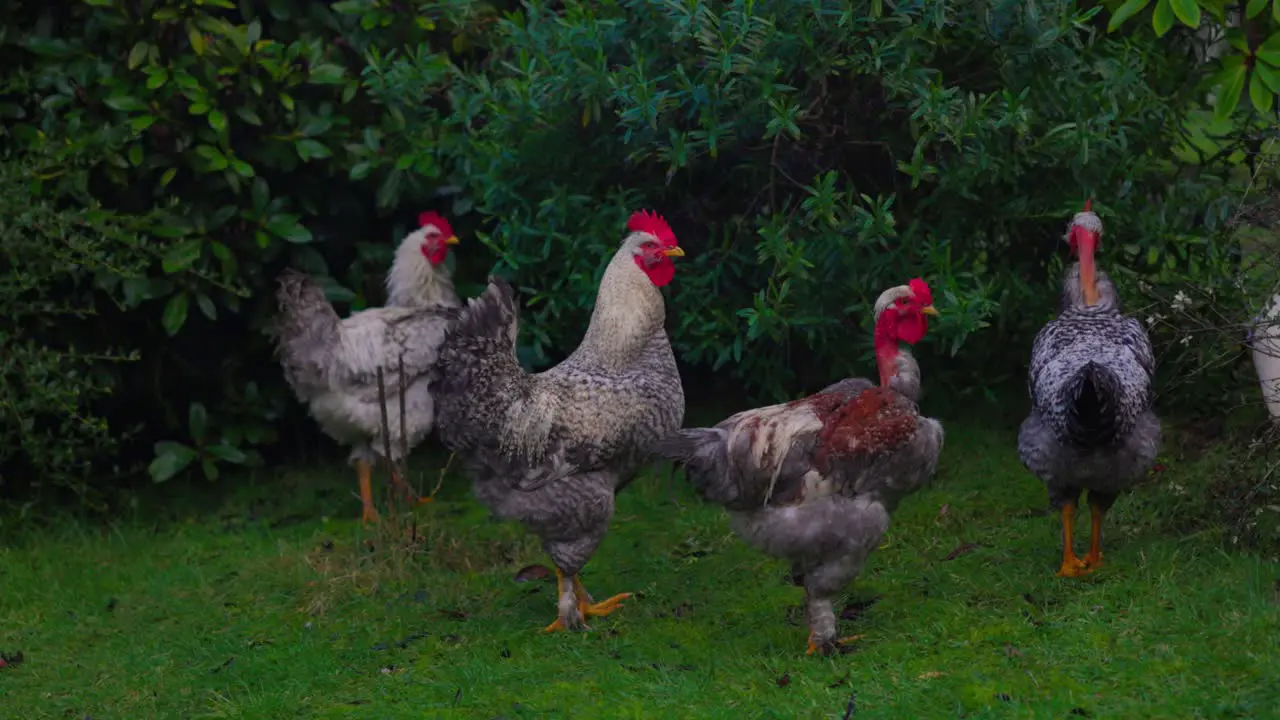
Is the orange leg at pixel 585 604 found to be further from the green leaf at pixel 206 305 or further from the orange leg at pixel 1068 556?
the green leaf at pixel 206 305

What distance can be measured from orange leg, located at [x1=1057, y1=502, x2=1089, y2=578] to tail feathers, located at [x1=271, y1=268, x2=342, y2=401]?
163 inches

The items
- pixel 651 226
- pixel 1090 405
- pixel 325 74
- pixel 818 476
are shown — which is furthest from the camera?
pixel 325 74

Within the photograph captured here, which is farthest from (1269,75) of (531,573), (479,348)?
(531,573)

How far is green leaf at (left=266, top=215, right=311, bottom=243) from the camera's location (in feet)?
28.0

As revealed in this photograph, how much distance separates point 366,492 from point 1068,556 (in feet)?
13.6

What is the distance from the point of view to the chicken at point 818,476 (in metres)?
5.59

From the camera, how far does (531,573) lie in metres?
7.33

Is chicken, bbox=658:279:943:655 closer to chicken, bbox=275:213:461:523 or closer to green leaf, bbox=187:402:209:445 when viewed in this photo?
chicken, bbox=275:213:461:523

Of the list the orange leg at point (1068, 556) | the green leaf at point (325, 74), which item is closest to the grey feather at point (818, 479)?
the orange leg at point (1068, 556)

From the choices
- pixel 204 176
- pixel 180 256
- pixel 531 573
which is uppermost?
pixel 204 176

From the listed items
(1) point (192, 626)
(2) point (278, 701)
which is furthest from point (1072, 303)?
(1) point (192, 626)

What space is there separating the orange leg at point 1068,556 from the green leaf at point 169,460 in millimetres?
5171

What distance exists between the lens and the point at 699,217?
8.12 m

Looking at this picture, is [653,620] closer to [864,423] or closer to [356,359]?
[864,423]
